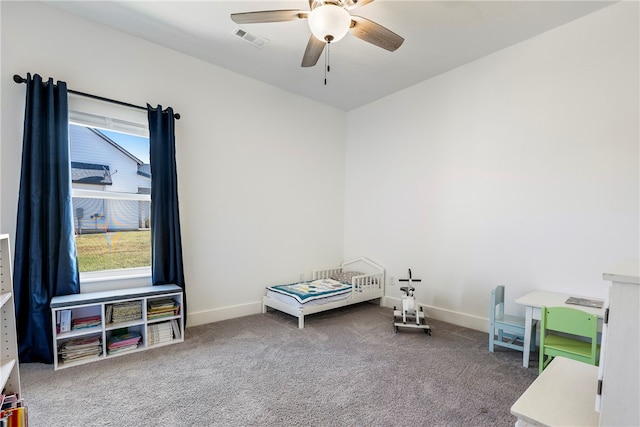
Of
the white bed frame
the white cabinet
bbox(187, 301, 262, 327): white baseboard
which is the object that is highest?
the white cabinet

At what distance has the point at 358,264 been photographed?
4.61m

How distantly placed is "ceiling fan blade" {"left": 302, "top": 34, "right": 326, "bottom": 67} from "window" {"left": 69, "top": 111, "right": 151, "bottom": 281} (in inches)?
72.5

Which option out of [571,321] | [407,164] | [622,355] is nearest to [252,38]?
[407,164]

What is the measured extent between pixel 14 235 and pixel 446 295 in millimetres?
4213

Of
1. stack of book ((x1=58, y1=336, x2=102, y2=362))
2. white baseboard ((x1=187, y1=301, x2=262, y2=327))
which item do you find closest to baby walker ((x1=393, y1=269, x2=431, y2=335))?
white baseboard ((x1=187, y1=301, x2=262, y2=327))

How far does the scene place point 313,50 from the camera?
2.36 m

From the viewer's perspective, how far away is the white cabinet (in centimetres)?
78

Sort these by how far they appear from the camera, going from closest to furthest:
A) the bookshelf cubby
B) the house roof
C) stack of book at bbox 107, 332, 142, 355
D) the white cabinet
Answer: the white cabinet
the bookshelf cubby
stack of book at bbox 107, 332, 142, 355
the house roof

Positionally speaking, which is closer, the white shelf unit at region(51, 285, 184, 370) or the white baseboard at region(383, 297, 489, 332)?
the white shelf unit at region(51, 285, 184, 370)

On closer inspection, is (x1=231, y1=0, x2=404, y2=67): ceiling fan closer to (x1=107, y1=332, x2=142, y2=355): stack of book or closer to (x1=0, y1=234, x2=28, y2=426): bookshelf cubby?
(x1=0, y1=234, x2=28, y2=426): bookshelf cubby

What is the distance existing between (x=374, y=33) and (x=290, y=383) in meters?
2.61

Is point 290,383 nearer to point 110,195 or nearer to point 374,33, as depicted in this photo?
point 110,195

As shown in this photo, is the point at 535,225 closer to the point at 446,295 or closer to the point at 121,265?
the point at 446,295

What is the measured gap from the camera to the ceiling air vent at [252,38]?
111 inches
